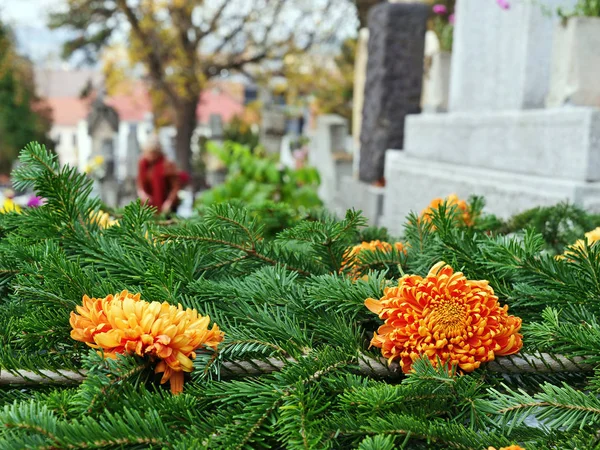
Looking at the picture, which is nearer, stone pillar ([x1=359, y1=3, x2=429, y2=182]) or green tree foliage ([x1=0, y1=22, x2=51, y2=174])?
stone pillar ([x1=359, y1=3, x2=429, y2=182])

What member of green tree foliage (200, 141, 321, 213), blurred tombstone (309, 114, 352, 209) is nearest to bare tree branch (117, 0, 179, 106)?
blurred tombstone (309, 114, 352, 209)

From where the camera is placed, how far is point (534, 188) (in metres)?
3.04

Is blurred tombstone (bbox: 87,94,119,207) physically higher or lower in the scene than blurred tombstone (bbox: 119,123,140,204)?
higher

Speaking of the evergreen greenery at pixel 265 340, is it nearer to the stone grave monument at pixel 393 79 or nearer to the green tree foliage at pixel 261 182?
the green tree foliage at pixel 261 182

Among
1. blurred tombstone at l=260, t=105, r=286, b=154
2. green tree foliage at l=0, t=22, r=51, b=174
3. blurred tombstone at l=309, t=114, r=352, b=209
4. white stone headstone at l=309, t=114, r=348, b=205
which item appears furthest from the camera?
green tree foliage at l=0, t=22, r=51, b=174

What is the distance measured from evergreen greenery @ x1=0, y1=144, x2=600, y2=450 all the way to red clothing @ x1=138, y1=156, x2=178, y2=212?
6.61 metres

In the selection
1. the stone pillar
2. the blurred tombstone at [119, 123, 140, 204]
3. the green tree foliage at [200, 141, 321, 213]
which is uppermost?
the stone pillar

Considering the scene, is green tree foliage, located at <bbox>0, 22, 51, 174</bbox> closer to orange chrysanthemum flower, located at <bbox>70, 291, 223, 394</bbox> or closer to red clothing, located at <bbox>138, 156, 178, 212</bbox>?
red clothing, located at <bbox>138, 156, 178, 212</bbox>

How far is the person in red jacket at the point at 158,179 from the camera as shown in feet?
24.9

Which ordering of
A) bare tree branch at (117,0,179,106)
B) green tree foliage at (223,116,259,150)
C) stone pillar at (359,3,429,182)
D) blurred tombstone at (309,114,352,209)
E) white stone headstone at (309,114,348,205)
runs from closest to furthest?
1. stone pillar at (359,3,429,182)
2. blurred tombstone at (309,114,352,209)
3. white stone headstone at (309,114,348,205)
4. bare tree branch at (117,0,179,106)
5. green tree foliage at (223,116,259,150)

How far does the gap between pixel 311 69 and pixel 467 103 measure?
1555 cm

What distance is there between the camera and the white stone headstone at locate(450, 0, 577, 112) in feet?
12.0

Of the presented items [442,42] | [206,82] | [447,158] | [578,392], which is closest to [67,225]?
[578,392]

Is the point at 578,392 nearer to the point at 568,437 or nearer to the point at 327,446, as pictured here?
the point at 568,437
